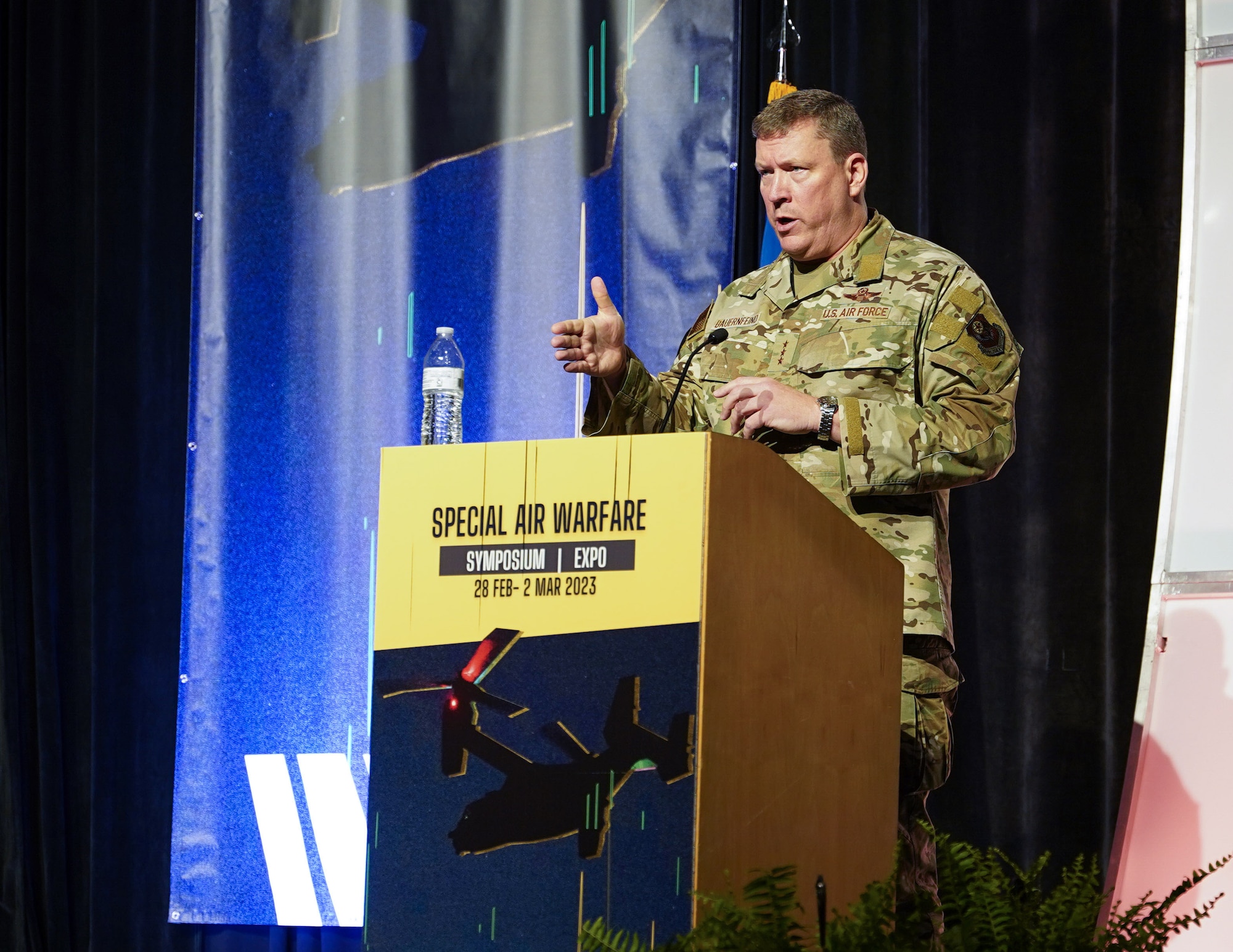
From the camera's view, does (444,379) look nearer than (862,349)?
No

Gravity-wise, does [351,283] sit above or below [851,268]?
above

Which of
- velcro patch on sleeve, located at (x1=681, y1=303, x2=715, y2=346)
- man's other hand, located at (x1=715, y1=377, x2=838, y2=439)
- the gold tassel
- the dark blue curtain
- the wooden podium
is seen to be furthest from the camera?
the dark blue curtain

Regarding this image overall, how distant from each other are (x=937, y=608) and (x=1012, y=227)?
1.24 metres

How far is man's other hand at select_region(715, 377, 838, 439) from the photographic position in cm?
186

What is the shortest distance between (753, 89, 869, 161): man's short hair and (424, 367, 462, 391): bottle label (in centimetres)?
73

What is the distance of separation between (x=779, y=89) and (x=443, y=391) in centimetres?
94

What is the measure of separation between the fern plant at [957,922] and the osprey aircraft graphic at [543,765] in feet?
1.09

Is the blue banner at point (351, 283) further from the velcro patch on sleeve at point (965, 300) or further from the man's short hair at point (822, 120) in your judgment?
the velcro patch on sleeve at point (965, 300)

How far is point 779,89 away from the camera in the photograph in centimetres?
285

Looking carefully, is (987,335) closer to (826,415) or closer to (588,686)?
(826,415)

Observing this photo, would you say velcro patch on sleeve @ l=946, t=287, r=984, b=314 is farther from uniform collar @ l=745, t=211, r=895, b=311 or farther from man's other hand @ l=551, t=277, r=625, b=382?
man's other hand @ l=551, t=277, r=625, b=382

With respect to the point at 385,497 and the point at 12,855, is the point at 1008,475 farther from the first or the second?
the point at 12,855

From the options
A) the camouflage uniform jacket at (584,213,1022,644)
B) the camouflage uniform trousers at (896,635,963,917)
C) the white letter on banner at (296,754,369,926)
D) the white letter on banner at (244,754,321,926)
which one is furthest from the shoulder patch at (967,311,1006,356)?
the white letter on banner at (244,754,321,926)

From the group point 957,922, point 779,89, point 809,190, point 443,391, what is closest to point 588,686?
point 957,922
